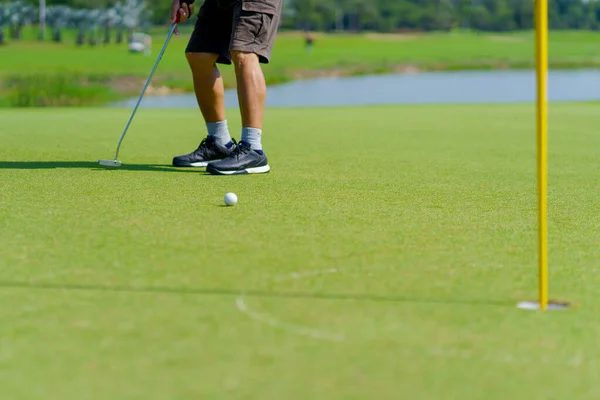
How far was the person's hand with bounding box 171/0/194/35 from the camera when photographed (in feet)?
20.1

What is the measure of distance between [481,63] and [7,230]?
62.3 m

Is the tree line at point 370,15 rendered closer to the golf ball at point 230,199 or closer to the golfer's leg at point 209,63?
the golfer's leg at point 209,63

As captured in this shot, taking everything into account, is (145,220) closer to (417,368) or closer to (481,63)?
(417,368)

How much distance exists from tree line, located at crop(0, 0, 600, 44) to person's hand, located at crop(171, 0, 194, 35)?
67.9 metres

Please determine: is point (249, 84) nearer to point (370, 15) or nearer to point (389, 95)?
point (389, 95)

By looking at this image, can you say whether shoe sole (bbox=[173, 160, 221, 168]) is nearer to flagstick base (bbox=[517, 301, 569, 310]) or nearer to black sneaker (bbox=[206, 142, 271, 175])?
black sneaker (bbox=[206, 142, 271, 175])

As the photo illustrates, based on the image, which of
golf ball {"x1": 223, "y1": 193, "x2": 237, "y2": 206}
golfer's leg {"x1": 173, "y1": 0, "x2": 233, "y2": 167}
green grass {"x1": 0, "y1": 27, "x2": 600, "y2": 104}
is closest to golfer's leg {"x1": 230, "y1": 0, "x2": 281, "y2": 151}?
golfer's leg {"x1": 173, "y1": 0, "x2": 233, "y2": 167}

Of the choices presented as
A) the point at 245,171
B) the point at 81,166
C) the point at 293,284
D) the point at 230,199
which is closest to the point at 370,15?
the point at 81,166

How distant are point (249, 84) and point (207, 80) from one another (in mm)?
484

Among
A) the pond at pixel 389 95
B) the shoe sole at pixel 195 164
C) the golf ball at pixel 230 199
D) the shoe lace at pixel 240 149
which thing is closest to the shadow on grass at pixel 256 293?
the golf ball at pixel 230 199

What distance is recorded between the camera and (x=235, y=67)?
590 cm

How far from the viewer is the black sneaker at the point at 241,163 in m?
5.63

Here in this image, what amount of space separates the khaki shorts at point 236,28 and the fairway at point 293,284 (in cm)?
74

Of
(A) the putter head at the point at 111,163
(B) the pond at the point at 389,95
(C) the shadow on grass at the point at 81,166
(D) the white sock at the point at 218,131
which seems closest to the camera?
(C) the shadow on grass at the point at 81,166
